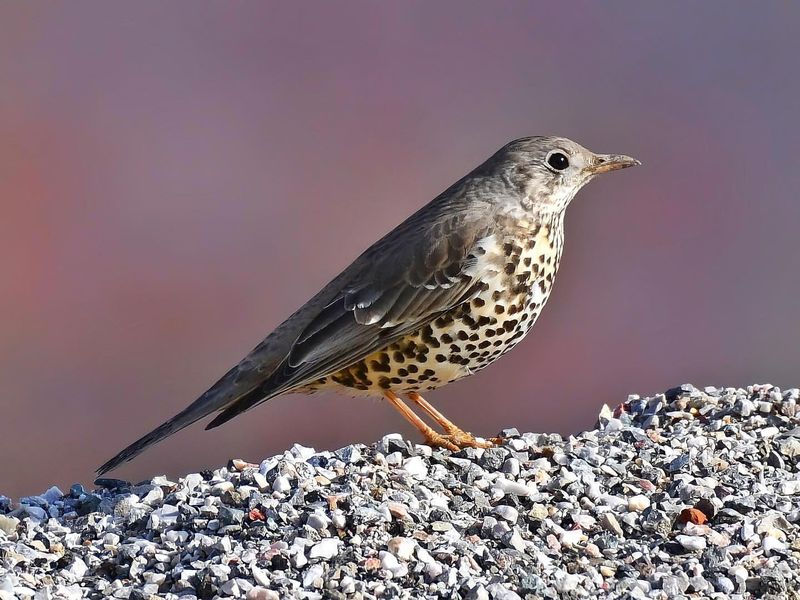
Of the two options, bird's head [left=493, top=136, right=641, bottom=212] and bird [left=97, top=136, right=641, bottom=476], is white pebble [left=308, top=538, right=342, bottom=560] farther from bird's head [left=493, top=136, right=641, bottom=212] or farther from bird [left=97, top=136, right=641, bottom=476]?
bird's head [left=493, top=136, right=641, bottom=212]

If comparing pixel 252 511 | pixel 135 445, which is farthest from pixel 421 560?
pixel 135 445

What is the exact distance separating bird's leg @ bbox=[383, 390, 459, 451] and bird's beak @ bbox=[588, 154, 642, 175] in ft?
6.43

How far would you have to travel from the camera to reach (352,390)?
7.09 meters

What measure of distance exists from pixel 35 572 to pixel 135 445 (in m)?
1.16

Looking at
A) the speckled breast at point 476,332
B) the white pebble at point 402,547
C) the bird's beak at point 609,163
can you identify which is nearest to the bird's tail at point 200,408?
the speckled breast at point 476,332

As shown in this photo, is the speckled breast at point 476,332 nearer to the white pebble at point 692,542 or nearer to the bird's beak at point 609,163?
the bird's beak at point 609,163

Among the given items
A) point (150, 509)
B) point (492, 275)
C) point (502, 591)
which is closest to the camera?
point (502, 591)

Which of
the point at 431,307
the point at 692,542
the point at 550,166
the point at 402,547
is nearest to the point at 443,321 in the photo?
the point at 431,307

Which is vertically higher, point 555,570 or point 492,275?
point 492,275

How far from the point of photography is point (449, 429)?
7113mm

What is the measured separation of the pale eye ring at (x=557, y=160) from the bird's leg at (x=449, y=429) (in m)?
1.72

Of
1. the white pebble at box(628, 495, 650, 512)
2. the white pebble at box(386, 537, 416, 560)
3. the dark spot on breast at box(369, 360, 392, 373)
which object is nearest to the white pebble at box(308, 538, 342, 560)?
the white pebble at box(386, 537, 416, 560)

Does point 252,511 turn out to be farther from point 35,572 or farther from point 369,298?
point 369,298

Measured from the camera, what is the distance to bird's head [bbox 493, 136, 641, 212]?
284 inches
